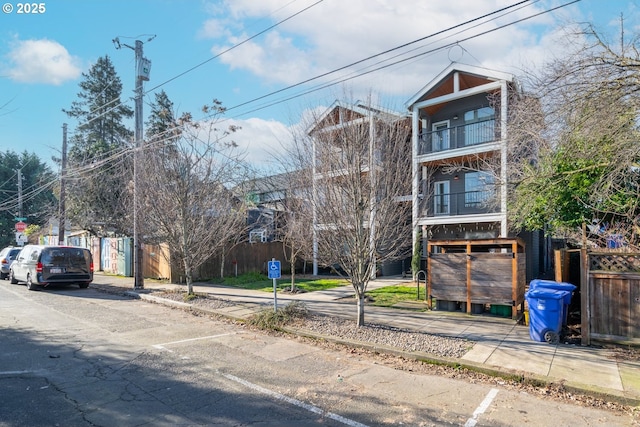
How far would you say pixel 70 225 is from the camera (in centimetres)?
2950

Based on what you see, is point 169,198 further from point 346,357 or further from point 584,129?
point 584,129

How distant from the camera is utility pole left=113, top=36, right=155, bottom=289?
1412cm

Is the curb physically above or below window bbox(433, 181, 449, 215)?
below

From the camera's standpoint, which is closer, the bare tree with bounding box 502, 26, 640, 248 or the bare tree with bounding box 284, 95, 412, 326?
the bare tree with bounding box 502, 26, 640, 248

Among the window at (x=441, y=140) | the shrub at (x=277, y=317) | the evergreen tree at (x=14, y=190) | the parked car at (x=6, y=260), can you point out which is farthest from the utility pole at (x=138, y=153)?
the evergreen tree at (x=14, y=190)

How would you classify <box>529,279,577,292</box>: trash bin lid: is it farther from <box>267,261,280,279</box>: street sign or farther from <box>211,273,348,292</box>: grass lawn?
<box>211,273,348,292</box>: grass lawn

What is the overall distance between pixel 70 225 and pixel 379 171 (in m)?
29.4

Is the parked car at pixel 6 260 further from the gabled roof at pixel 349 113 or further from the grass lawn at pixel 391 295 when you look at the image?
the gabled roof at pixel 349 113

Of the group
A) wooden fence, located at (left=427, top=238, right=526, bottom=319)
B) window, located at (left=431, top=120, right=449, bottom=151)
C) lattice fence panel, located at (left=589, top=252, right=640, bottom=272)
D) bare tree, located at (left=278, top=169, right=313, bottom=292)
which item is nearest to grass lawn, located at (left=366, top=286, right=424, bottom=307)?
wooden fence, located at (left=427, top=238, right=526, bottom=319)

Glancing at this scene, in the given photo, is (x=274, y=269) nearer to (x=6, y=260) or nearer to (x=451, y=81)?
(x=451, y=81)

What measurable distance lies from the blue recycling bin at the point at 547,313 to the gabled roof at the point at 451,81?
11846 mm

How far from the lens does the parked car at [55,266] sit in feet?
49.0

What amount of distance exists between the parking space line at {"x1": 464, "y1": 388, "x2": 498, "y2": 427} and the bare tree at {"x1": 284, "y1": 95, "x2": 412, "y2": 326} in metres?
3.38

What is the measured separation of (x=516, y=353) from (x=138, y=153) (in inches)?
536
